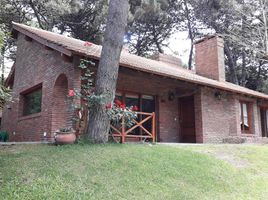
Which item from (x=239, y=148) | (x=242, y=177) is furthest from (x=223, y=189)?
(x=239, y=148)

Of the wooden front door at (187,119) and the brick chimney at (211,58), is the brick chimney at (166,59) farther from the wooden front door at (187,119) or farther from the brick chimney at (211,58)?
the wooden front door at (187,119)

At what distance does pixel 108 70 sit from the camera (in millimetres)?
8352

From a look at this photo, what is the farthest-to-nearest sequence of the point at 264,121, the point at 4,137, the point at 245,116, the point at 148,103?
the point at 264,121 < the point at 245,116 < the point at 4,137 < the point at 148,103

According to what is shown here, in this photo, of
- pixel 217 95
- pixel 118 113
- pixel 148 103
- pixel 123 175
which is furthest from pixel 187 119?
pixel 123 175

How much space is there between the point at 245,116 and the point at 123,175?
1249 cm

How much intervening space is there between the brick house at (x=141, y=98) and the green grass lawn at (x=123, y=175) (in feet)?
11.8

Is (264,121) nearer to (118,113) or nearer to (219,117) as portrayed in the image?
(219,117)

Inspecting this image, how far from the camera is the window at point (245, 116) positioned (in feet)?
52.9

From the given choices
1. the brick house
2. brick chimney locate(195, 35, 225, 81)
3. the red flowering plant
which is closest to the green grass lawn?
the red flowering plant

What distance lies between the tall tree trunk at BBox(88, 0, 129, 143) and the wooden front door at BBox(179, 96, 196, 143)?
675 cm

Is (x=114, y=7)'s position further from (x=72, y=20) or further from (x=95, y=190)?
(x=72, y=20)

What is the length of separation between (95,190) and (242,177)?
3847mm

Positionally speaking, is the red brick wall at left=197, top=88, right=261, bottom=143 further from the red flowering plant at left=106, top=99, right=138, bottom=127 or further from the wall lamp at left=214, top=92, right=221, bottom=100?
the red flowering plant at left=106, top=99, right=138, bottom=127

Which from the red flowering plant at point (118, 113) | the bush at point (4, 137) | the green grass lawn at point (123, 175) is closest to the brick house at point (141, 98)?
the bush at point (4, 137)
